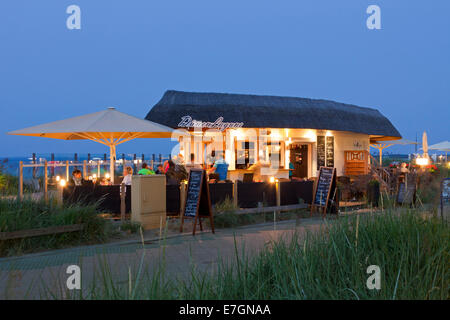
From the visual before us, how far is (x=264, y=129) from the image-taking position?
59.9ft

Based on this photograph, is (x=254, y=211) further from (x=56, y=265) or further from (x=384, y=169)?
(x=384, y=169)

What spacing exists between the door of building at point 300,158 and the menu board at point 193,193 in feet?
38.7

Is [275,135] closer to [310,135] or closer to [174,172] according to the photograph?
[310,135]

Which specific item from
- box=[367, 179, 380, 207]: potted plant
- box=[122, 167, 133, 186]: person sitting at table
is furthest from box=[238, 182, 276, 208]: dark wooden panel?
box=[367, 179, 380, 207]: potted plant

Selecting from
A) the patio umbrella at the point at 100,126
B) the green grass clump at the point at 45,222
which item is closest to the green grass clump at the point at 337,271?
the green grass clump at the point at 45,222

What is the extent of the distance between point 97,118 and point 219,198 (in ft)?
11.9

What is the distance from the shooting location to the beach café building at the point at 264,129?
17016 mm

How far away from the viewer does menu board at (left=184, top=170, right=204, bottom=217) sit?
903 cm

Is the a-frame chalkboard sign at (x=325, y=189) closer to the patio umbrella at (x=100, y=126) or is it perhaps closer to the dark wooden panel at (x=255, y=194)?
the dark wooden panel at (x=255, y=194)

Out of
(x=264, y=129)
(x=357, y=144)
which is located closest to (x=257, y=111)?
(x=264, y=129)

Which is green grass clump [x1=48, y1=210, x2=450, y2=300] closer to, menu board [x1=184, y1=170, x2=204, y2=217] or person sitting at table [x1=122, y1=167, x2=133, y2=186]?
menu board [x1=184, y1=170, x2=204, y2=217]

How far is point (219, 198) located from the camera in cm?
1083

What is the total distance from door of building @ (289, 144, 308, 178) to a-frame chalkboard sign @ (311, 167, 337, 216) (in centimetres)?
901

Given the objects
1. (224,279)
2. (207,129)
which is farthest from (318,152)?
(224,279)
